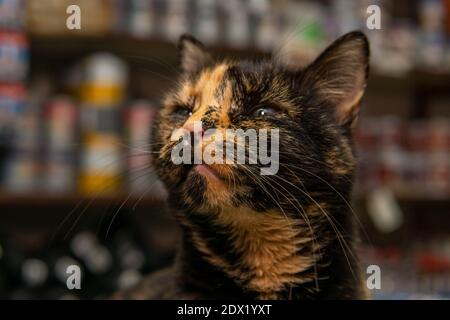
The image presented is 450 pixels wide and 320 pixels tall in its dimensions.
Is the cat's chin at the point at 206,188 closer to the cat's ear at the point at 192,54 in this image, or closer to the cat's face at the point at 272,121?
the cat's face at the point at 272,121

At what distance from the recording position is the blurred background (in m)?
1.60

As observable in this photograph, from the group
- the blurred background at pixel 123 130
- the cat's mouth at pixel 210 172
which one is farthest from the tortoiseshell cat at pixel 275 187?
the blurred background at pixel 123 130

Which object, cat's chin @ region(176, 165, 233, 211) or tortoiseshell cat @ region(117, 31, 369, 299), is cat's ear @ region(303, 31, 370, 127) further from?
cat's chin @ region(176, 165, 233, 211)

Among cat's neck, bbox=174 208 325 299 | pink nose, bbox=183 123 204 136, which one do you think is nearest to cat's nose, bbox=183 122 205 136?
pink nose, bbox=183 123 204 136

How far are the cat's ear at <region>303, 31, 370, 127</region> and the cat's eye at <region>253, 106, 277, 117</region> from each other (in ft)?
0.34

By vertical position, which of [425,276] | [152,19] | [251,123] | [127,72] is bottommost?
[425,276]

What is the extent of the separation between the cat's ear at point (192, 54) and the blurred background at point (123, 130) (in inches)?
19.3

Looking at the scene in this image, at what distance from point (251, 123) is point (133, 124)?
1.21 meters

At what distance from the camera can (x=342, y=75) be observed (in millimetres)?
794

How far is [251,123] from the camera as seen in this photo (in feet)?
2.23

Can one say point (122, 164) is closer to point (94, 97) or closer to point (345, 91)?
point (94, 97)

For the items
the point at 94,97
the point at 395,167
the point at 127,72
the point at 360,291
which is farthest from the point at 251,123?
the point at 395,167

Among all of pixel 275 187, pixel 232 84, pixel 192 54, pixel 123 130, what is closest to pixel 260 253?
pixel 275 187

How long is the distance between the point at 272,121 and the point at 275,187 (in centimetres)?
A: 8
